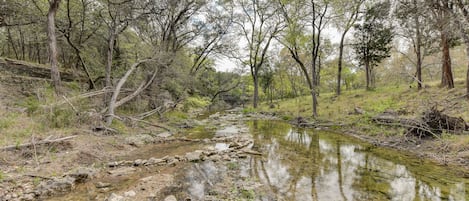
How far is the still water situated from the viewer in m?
4.49

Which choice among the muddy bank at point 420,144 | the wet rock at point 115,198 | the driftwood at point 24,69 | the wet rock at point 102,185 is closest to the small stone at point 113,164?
the wet rock at point 102,185

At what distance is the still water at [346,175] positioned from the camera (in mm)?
4488

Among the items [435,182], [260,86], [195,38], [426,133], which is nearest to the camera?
[435,182]

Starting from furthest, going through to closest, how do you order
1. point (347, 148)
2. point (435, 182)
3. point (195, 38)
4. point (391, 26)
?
point (195, 38)
point (391, 26)
point (347, 148)
point (435, 182)

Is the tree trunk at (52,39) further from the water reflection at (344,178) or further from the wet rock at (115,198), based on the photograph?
the water reflection at (344,178)

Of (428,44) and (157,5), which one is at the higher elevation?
(157,5)

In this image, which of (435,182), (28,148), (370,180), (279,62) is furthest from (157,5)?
(279,62)

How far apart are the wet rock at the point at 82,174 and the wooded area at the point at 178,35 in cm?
482

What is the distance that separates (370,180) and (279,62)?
27.3m

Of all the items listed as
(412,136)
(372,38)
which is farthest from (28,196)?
(372,38)

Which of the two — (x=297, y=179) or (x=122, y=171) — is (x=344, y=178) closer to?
(x=297, y=179)

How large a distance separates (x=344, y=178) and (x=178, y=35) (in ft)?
56.5

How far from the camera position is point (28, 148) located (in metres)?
5.54

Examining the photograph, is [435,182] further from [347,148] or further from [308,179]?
[347,148]
